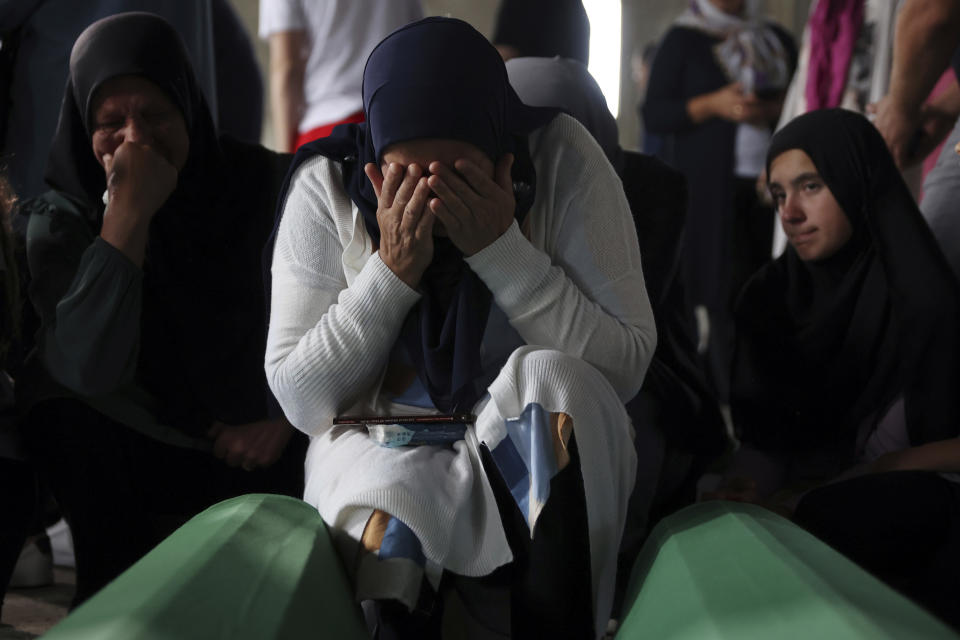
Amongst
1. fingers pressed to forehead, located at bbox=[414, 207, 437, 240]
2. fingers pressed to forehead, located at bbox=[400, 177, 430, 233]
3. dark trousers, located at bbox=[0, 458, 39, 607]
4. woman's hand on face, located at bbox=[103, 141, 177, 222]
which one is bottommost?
dark trousers, located at bbox=[0, 458, 39, 607]

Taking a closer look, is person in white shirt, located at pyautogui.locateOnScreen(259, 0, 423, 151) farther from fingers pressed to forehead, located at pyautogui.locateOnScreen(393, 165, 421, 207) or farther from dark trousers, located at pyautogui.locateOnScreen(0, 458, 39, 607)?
dark trousers, located at pyautogui.locateOnScreen(0, 458, 39, 607)

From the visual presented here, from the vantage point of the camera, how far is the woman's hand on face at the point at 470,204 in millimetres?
1181

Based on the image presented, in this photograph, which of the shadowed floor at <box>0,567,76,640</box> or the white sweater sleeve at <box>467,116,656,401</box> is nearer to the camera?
the white sweater sleeve at <box>467,116,656,401</box>

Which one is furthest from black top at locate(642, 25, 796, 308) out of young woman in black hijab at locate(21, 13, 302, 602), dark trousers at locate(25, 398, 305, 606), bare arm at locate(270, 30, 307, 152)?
dark trousers at locate(25, 398, 305, 606)

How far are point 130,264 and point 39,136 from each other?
0.43 metres

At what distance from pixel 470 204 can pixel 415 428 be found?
10.6 inches

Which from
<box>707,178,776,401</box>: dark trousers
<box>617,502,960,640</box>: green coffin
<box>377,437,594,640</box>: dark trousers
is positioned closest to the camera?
<box>617,502,960,640</box>: green coffin

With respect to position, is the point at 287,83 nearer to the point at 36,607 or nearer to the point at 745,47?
the point at 36,607

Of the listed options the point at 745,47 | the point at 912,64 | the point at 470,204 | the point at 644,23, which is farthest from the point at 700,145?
the point at 470,204

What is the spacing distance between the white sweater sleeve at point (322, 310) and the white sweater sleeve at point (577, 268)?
0.12 meters

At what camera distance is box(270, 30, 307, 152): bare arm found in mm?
1997

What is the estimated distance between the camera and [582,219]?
50.5 inches

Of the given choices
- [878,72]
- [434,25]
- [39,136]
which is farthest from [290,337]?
[878,72]

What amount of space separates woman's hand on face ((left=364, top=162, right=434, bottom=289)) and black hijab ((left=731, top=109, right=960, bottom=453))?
0.88 metres
